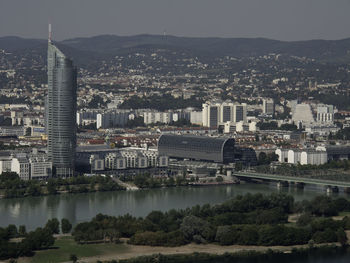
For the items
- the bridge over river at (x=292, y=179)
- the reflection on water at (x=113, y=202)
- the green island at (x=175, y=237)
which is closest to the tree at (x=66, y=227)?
the green island at (x=175, y=237)

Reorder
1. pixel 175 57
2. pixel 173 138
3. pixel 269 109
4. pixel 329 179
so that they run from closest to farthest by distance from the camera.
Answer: pixel 329 179, pixel 173 138, pixel 269 109, pixel 175 57

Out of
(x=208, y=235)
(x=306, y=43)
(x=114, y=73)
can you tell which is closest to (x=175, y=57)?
(x=114, y=73)

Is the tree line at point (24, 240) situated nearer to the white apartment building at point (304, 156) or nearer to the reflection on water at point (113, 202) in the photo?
the reflection on water at point (113, 202)

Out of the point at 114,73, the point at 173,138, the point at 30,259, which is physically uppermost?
the point at 114,73

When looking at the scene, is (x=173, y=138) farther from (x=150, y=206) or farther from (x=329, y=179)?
(x=150, y=206)

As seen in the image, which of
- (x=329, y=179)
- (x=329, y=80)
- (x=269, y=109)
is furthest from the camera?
(x=329, y=80)
